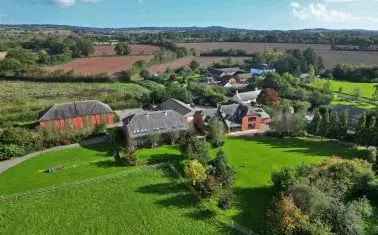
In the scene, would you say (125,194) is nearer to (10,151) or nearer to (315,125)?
(10,151)

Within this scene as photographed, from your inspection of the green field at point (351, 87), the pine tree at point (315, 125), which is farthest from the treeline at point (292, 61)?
the pine tree at point (315, 125)

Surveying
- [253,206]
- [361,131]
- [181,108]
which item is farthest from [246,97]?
[253,206]

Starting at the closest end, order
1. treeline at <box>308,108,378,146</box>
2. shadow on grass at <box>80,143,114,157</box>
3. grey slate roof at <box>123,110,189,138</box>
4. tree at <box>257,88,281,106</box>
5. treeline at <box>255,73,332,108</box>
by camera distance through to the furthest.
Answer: shadow on grass at <box>80,143,114,157</box>, treeline at <box>308,108,378,146</box>, grey slate roof at <box>123,110,189,138</box>, tree at <box>257,88,281,106</box>, treeline at <box>255,73,332,108</box>

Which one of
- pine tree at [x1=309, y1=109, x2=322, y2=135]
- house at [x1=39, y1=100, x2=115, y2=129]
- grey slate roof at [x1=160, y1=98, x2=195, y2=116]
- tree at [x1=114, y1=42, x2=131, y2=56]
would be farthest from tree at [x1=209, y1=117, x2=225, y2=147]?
tree at [x1=114, y1=42, x2=131, y2=56]

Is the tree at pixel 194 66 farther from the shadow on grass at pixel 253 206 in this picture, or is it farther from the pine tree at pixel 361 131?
the shadow on grass at pixel 253 206

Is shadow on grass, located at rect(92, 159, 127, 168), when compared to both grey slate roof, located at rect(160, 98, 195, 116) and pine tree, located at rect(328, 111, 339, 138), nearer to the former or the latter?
grey slate roof, located at rect(160, 98, 195, 116)

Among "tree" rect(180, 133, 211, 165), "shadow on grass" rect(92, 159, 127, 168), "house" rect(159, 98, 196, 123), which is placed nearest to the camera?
"tree" rect(180, 133, 211, 165)
